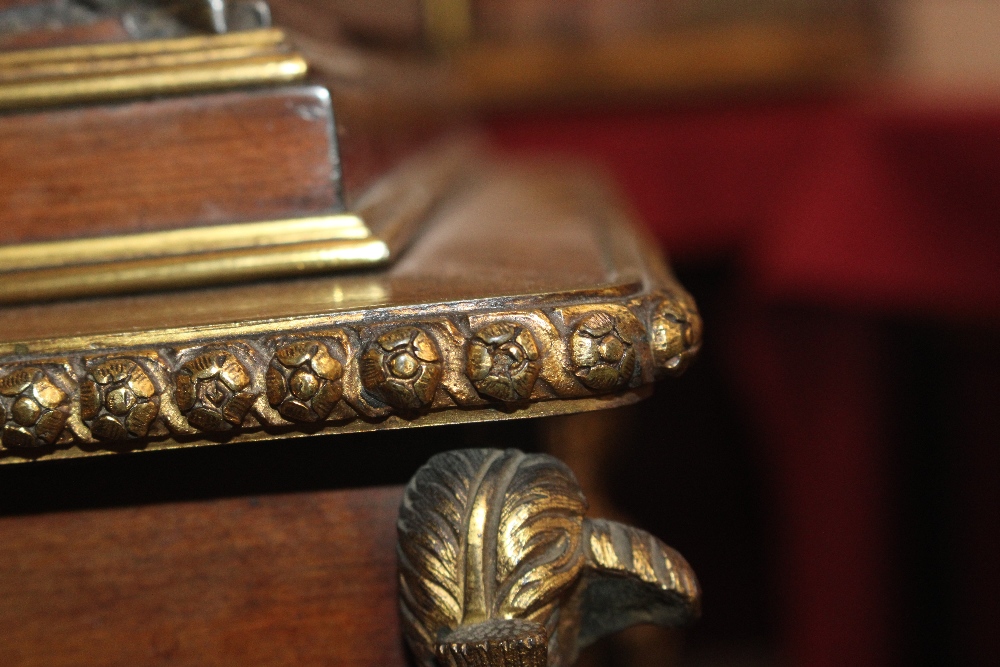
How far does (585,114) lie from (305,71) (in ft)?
5.02

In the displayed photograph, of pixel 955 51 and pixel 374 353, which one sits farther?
pixel 955 51

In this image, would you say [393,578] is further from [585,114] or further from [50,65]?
[585,114]

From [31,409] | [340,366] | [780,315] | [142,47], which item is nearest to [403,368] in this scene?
[340,366]

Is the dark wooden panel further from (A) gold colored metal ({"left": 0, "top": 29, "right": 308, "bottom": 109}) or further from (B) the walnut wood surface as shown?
(B) the walnut wood surface

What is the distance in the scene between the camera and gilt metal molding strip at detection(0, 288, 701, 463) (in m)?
0.37

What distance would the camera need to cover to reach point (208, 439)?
392 mm

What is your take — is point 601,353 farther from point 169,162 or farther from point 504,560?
point 169,162

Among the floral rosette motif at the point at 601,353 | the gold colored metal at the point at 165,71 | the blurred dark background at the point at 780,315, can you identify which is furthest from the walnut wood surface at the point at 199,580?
the gold colored metal at the point at 165,71

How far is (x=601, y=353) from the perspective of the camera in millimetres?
377

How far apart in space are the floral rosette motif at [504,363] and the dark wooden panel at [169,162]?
176 millimetres

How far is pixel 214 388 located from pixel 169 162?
18 centimetres

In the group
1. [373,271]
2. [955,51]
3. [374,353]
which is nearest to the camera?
[374,353]

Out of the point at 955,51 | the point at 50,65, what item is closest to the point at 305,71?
the point at 50,65

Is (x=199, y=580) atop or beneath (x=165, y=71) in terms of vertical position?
beneath
